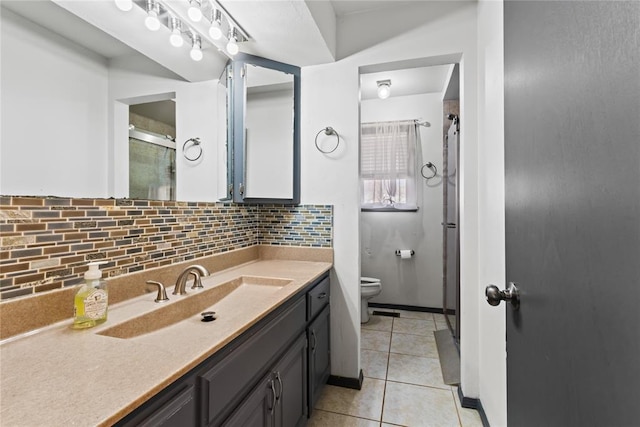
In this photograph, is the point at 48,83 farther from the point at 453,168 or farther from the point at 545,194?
the point at 453,168

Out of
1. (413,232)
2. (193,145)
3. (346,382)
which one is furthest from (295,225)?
(413,232)

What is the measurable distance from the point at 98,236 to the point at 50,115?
43cm

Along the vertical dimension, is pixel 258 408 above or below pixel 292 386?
above

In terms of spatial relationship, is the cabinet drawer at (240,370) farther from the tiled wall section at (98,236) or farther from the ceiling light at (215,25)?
the ceiling light at (215,25)

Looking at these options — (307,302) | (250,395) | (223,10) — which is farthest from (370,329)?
(223,10)

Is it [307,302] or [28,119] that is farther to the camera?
[307,302]

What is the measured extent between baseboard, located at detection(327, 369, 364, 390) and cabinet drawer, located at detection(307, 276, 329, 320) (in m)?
0.55

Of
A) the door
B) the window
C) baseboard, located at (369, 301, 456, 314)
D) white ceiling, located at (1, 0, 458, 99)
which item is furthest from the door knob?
baseboard, located at (369, 301, 456, 314)

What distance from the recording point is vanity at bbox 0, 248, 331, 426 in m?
0.57

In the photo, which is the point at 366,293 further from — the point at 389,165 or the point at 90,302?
the point at 90,302

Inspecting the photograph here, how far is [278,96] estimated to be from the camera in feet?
6.63

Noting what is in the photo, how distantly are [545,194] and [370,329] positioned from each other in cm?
263

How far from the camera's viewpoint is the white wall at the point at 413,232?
3.37 m

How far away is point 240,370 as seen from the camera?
94 centimetres
